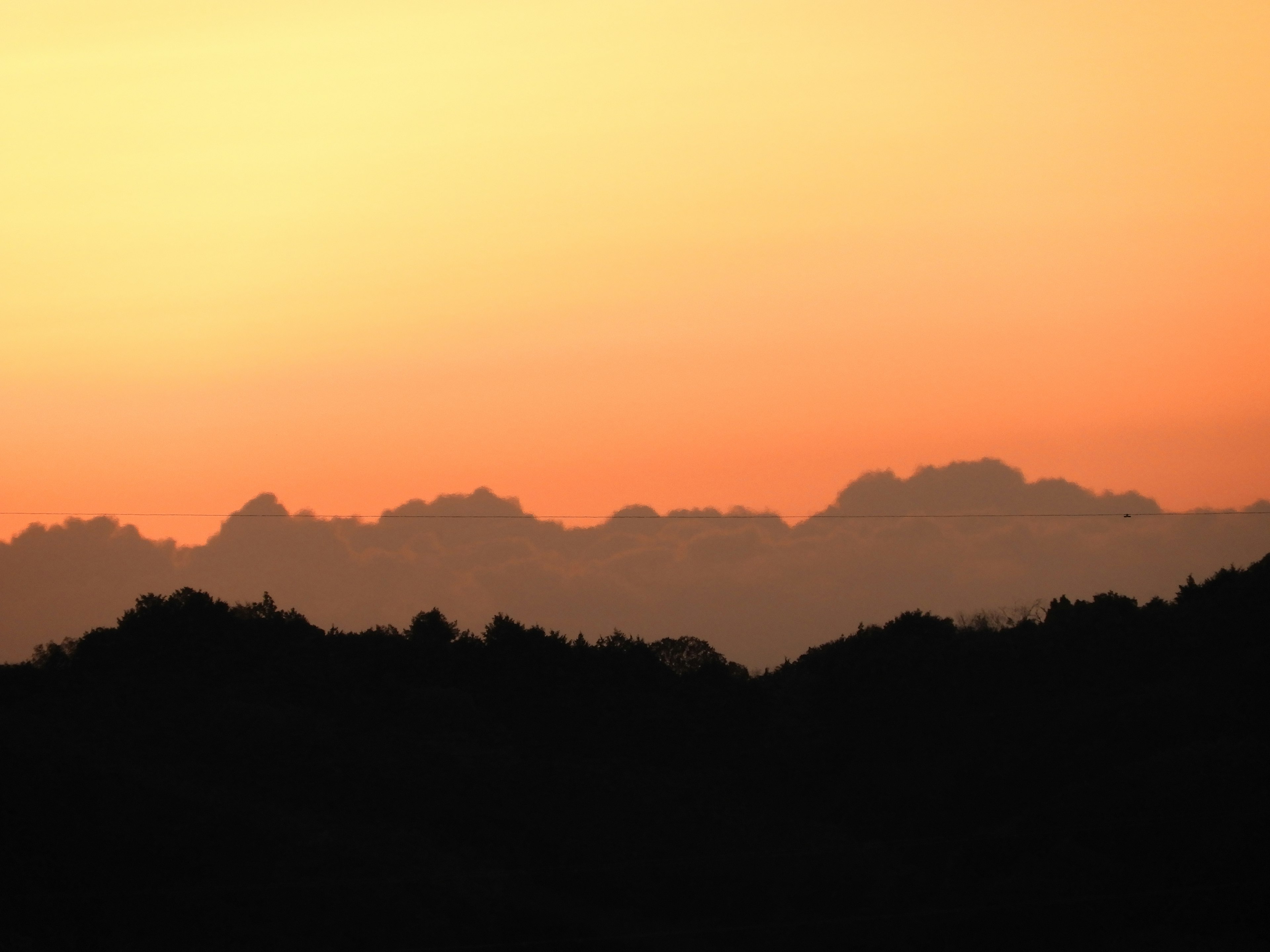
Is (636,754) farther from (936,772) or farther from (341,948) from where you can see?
(341,948)

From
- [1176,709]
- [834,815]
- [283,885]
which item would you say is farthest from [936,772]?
[283,885]

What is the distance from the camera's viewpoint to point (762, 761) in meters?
60.0

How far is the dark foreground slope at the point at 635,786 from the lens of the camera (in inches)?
1625

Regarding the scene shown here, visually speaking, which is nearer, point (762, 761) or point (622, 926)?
point (622, 926)

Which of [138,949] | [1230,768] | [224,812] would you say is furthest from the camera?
[1230,768]

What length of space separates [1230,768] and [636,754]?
2351 centimetres

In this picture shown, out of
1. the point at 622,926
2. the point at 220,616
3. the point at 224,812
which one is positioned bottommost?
the point at 622,926

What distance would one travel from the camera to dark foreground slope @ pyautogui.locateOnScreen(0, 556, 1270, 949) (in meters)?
41.3

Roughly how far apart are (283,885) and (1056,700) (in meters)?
34.8

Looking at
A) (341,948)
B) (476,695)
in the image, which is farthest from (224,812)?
(476,695)

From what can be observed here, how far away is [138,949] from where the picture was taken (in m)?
36.2

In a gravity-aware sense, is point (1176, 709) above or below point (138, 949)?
above

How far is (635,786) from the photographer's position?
55.6m

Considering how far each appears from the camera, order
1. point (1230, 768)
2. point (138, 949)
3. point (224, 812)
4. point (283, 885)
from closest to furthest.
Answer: point (138, 949), point (283, 885), point (224, 812), point (1230, 768)
